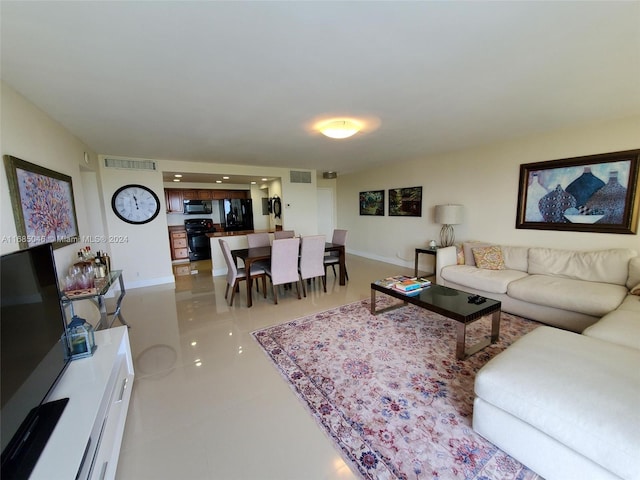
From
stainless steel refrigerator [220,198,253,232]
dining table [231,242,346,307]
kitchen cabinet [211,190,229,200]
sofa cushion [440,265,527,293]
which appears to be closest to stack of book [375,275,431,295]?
sofa cushion [440,265,527,293]

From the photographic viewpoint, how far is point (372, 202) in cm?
637

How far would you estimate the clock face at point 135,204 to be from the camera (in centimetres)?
432

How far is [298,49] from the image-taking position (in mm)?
1579

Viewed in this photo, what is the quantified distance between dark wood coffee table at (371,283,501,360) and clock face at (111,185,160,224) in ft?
13.5

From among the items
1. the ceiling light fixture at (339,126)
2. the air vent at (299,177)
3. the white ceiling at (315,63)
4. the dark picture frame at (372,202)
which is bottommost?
the dark picture frame at (372,202)

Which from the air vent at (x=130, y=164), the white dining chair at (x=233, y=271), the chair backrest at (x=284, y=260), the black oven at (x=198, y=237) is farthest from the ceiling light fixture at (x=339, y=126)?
the black oven at (x=198, y=237)

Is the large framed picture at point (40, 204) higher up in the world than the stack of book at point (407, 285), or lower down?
higher up

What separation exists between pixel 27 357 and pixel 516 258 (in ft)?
15.3

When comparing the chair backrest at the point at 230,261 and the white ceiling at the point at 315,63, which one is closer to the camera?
the white ceiling at the point at 315,63

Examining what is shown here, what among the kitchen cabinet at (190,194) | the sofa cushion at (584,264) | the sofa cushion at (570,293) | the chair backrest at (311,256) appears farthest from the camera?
the kitchen cabinet at (190,194)

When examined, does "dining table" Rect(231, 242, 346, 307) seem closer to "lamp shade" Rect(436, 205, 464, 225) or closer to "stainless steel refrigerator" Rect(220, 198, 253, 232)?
"lamp shade" Rect(436, 205, 464, 225)

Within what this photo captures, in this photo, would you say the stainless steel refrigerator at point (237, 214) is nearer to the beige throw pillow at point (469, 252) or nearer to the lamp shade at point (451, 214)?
the lamp shade at point (451, 214)

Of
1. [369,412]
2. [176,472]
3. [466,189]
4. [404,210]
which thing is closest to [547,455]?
[369,412]

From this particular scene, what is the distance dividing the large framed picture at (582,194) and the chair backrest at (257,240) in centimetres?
401
